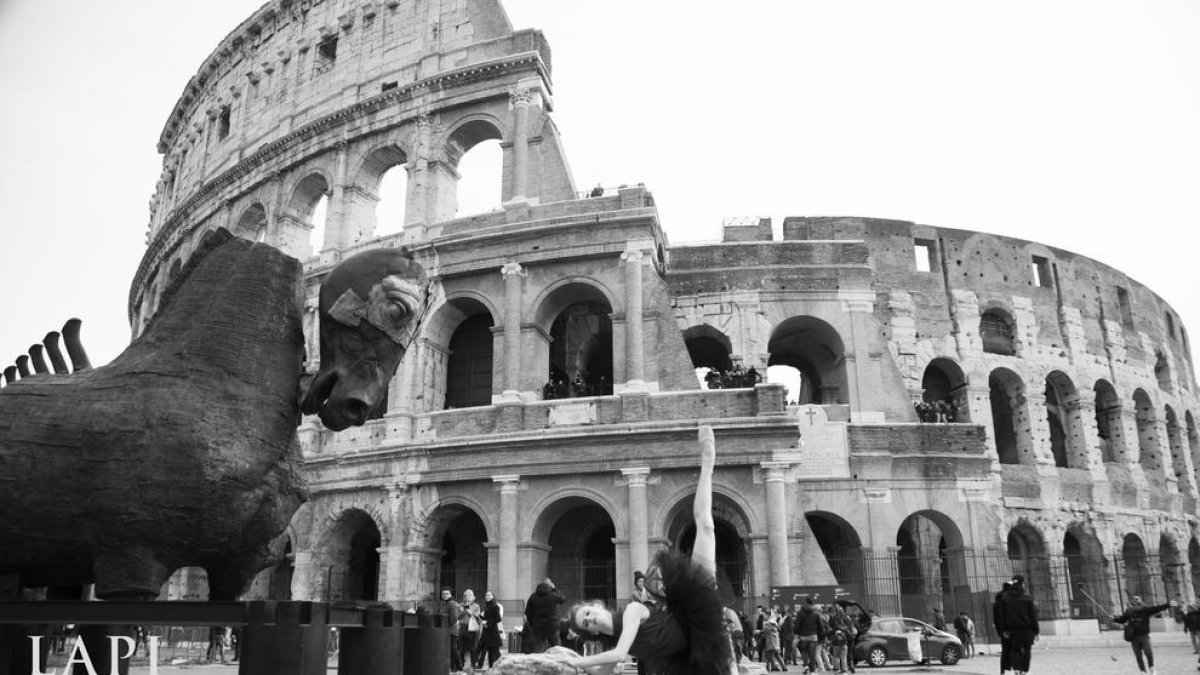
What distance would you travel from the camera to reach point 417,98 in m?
19.9

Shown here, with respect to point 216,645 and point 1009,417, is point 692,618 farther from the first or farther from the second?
point 1009,417

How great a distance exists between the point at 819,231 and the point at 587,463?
940 cm

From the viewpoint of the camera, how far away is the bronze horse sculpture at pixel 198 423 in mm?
3150

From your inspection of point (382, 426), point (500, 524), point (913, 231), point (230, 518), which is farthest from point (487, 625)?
point (913, 231)

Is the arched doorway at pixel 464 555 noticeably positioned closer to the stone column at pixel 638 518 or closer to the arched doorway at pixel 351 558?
the arched doorway at pixel 351 558

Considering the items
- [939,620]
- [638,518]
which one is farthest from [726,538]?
[939,620]

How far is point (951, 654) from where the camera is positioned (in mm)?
15000

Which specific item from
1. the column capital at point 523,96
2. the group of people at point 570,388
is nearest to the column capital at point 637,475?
the group of people at point 570,388

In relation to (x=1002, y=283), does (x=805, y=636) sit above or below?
below

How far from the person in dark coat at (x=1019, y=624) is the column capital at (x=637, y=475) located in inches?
302

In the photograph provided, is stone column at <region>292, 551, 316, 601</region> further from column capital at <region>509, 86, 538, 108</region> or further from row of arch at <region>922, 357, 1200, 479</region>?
row of arch at <region>922, 357, 1200, 479</region>

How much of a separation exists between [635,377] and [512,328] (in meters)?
2.76

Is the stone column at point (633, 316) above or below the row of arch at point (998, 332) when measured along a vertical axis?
below

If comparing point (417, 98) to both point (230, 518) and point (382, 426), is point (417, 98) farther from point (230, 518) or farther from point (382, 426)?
point (230, 518)
